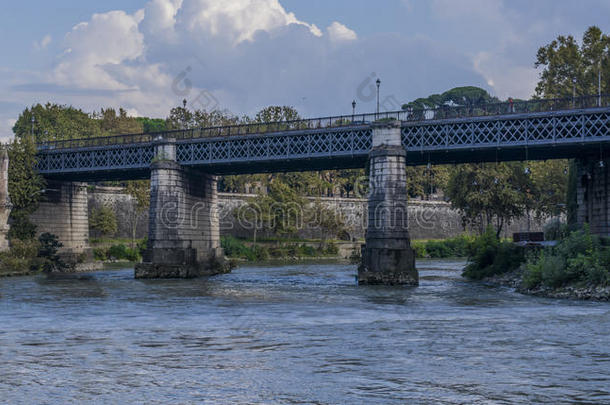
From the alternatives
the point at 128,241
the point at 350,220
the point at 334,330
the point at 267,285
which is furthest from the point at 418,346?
the point at 350,220

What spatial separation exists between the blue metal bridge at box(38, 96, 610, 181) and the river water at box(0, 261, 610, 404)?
536 inches

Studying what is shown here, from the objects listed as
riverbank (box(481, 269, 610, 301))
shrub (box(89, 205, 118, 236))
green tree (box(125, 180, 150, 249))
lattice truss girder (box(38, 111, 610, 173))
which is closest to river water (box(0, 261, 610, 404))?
riverbank (box(481, 269, 610, 301))

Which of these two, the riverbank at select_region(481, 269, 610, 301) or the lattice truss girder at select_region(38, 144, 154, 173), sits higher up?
the lattice truss girder at select_region(38, 144, 154, 173)

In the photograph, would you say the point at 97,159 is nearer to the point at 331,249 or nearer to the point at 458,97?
the point at 331,249

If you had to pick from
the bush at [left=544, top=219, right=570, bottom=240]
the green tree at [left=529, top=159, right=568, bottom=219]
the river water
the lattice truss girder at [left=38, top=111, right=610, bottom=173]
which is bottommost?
the river water

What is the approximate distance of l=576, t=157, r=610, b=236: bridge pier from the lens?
56156mm

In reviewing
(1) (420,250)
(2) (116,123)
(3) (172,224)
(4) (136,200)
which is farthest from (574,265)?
(2) (116,123)

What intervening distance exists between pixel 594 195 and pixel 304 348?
38.9 m

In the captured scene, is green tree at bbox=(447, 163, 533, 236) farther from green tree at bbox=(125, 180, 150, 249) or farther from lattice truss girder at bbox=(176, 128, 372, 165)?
green tree at bbox=(125, 180, 150, 249)

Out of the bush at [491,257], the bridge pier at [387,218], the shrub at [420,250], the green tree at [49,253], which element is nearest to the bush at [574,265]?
the bridge pier at [387,218]

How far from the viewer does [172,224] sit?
65625mm

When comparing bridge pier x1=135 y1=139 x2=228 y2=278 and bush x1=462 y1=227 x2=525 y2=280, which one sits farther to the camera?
bridge pier x1=135 y1=139 x2=228 y2=278

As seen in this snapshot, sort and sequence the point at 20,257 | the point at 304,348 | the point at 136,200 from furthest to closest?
the point at 136,200 → the point at 20,257 → the point at 304,348

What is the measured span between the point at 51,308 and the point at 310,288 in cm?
1906
